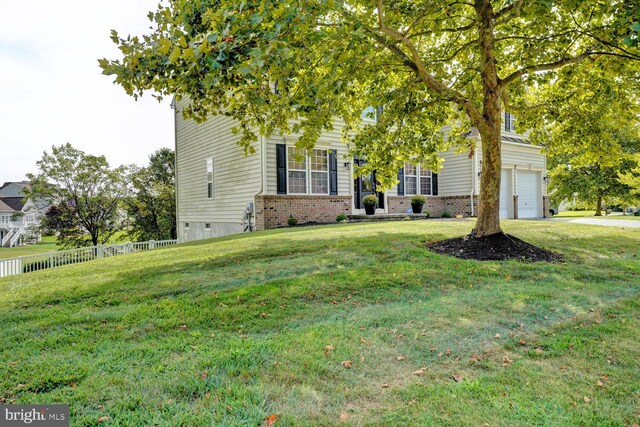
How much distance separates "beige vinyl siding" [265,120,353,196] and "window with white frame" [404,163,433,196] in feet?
11.3

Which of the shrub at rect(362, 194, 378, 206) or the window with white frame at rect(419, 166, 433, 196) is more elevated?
the window with white frame at rect(419, 166, 433, 196)

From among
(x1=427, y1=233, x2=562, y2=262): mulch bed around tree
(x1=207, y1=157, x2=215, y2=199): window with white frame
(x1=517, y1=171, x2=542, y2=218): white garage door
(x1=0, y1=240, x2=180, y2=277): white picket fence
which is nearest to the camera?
(x1=427, y1=233, x2=562, y2=262): mulch bed around tree

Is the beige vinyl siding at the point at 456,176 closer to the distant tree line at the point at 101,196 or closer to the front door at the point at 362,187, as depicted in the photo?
the front door at the point at 362,187

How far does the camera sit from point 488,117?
289 inches

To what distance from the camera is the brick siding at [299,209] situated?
1307cm

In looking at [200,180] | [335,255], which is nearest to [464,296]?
[335,255]

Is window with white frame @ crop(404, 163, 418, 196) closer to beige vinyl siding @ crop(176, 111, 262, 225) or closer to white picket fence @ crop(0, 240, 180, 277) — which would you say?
beige vinyl siding @ crop(176, 111, 262, 225)

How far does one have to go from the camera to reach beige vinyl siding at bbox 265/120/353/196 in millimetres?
13086

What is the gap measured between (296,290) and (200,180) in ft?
45.2

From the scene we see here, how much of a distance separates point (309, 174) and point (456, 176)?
26.0 feet

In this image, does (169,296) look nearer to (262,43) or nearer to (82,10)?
(262,43)

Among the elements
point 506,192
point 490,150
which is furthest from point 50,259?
point 506,192

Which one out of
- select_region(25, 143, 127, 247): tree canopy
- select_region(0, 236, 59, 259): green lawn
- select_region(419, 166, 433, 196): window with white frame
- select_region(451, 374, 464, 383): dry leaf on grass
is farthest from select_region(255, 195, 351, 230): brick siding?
select_region(0, 236, 59, 259): green lawn

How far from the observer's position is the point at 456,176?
17.8 m
